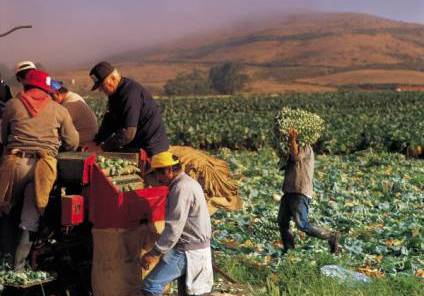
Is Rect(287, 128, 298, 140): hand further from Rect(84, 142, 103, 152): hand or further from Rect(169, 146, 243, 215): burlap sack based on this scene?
Rect(84, 142, 103, 152): hand

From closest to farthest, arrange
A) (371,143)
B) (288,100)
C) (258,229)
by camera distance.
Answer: (258,229), (371,143), (288,100)

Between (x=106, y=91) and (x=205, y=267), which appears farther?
(x=106, y=91)

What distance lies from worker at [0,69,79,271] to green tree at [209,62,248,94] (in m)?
93.9

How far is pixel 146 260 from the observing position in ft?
18.2

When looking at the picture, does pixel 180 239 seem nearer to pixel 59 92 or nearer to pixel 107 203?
pixel 107 203

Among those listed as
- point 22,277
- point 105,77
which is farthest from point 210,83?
point 22,277

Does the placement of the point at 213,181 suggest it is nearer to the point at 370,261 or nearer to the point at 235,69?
the point at 370,261

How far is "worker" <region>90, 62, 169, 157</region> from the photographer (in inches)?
259

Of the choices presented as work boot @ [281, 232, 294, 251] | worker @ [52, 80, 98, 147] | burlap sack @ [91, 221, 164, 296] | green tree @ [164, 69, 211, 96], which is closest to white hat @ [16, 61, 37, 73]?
worker @ [52, 80, 98, 147]

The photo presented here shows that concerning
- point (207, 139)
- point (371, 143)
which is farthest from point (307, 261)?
point (207, 139)

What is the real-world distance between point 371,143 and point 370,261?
15.8m

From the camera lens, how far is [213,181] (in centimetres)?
716

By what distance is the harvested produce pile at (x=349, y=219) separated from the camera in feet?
28.6

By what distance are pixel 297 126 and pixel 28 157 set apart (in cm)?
365
